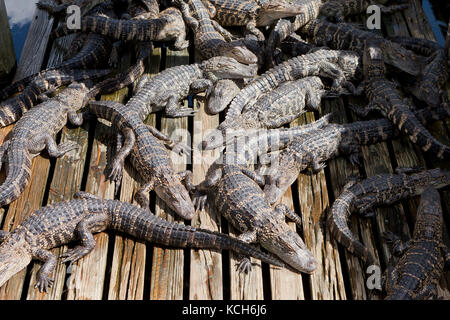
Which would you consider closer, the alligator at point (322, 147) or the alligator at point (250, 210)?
the alligator at point (250, 210)

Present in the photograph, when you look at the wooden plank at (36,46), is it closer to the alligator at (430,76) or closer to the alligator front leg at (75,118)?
the alligator front leg at (75,118)

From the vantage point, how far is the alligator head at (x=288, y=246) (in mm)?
4176

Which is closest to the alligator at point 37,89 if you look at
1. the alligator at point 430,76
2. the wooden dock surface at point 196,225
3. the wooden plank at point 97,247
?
the wooden dock surface at point 196,225

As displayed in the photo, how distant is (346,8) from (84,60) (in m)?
3.44

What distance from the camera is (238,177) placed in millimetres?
4723

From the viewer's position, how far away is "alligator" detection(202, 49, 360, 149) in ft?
18.9

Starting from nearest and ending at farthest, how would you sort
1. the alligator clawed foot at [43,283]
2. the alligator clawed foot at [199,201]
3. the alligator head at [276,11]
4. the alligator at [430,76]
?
1. the alligator clawed foot at [43,283]
2. the alligator clawed foot at [199,201]
3. the alligator at [430,76]
4. the alligator head at [276,11]

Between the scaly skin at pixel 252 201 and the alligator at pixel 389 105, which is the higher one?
the alligator at pixel 389 105

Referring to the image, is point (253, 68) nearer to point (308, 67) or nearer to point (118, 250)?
Result: point (308, 67)

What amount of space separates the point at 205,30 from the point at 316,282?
354 centimetres

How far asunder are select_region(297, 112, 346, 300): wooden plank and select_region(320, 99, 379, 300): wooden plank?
0.27ft

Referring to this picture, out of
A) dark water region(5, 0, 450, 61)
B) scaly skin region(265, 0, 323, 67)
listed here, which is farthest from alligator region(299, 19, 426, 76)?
dark water region(5, 0, 450, 61)

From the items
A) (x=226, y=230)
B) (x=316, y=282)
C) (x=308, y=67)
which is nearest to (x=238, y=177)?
(x=226, y=230)
